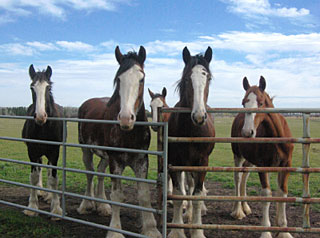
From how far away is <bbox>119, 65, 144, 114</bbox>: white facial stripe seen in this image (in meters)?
3.51

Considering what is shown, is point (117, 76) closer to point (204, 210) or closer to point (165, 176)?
point (165, 176)

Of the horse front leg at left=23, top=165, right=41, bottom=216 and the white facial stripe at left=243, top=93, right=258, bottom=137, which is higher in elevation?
the white facial stripe at left=243, top=93, right=258, bottom=137

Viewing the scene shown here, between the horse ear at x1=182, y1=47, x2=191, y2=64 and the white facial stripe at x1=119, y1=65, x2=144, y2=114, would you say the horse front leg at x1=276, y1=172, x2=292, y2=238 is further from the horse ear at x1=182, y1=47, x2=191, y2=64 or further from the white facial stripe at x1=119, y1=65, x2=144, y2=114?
the white facial stripe at x1=119, y1=65, x2=144, y2=114

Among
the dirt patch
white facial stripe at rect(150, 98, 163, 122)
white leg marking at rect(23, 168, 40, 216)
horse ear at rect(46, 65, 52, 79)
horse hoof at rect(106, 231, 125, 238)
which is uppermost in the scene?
horse ear at rect(46, 65, 52, 79)

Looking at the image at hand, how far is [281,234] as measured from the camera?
4164mm

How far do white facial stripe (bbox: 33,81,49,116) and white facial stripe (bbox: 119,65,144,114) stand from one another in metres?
1.71

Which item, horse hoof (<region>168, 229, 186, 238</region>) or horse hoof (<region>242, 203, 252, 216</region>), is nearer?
horse hoof (<region>168, 229, 186, 238</region>)

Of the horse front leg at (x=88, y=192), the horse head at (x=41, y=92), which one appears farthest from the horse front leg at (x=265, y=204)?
the horse head at (x=41, y=92)

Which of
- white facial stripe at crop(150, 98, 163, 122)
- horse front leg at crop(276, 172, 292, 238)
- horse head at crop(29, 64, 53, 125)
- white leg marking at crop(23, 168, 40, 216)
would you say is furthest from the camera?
white facial stripe at crop(150, 98, 163, 122)

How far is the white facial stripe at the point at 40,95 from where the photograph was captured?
185 inches

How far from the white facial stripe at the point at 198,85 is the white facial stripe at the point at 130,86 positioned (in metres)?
0.70

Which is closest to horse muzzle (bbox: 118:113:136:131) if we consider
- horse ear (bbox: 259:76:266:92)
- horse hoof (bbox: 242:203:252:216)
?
horse ear (bbox: 259:76:266:92)

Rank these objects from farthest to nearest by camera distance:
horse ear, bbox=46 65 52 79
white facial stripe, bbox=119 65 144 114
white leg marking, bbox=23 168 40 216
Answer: horse ear, bbox=46 65 52 79 < white leg marking, bbox=23 168 40 216 < white facial stripe, bbox=119 65 144 114

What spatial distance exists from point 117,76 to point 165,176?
146 cm
